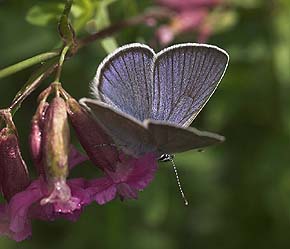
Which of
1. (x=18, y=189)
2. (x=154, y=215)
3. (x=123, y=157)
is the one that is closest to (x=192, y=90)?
(x=123, y=157)

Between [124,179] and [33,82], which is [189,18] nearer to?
[33,82]

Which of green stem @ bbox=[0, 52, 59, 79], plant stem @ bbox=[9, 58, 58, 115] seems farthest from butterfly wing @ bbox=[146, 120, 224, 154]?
green stem @ bbox=[0, 52, 59, 79]

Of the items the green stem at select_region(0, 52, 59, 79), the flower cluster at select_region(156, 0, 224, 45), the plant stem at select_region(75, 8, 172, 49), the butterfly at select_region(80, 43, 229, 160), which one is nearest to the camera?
the butterfly at select_region(80, 43, 229, 160)

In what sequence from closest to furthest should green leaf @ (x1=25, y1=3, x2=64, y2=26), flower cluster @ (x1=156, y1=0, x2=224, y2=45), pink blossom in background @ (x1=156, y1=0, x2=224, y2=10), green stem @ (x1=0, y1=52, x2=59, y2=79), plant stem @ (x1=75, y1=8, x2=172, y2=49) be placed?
green stem @ (x1=0, y1=52, x2=59, y2=79) → plant stem @ (x1=75, y1=8, x2=172, y2=49) → green leaf @ (x1=25, y1=3, x2=64, y2=26) → flower cluster @ (x1=156, y1=0, x2=224, y2=45) → pink blossom in background @ (x1=156, y1=0, x2=224, y2=10)

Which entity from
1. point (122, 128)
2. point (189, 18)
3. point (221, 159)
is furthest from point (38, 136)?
point (221, 159)

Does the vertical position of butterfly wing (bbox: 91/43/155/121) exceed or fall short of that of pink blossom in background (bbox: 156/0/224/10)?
it exceeds it

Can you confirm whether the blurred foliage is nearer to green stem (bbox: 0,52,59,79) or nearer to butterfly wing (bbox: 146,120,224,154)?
green stem (bbox: 0,52,59,79)

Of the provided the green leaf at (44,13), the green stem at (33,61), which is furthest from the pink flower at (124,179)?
the green leaf at (44,13)
